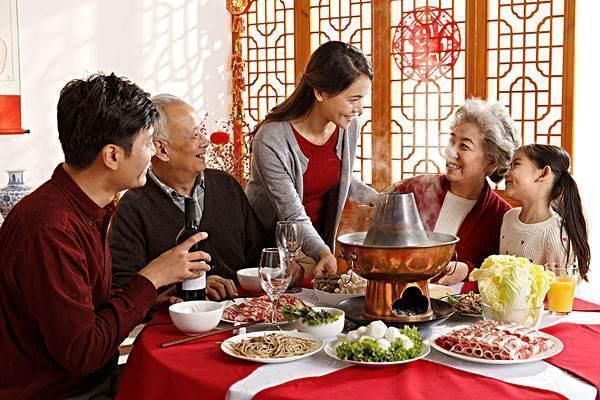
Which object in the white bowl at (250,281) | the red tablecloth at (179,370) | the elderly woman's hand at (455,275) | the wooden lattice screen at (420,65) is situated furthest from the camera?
the wooden lattice screen at (420,65)

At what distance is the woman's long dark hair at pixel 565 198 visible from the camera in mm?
2733

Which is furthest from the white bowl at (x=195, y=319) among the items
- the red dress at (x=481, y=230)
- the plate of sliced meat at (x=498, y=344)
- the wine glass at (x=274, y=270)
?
the red dress at (x=481, y=230)

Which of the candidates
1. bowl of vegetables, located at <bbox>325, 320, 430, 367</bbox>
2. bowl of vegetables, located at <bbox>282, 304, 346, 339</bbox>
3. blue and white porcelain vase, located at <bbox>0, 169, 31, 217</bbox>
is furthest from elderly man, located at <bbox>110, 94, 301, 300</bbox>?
blue and white porcelain vase, located at <bbox>0, 169, 31, 217</bbox>

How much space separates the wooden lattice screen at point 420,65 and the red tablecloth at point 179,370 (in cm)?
381

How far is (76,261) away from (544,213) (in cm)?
168

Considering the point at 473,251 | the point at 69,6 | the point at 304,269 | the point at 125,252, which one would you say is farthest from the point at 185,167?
the point at 69,6

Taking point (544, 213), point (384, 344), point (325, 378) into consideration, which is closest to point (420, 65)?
point (544, 213)

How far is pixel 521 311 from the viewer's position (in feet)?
6.82

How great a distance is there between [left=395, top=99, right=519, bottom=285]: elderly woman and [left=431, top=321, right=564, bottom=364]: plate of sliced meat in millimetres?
1021

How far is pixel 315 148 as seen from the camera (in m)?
3.28

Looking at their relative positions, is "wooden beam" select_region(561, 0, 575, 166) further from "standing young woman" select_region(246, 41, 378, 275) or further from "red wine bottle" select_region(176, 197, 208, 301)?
"red wine bottle" select_region(176, 197, 208, 301)

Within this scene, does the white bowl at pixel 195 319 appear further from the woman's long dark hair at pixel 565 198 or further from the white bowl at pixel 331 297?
the woman's long dark hair at pixel 565 198

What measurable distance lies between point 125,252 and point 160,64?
140 inches

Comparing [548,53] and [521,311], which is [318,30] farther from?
[521,311]
